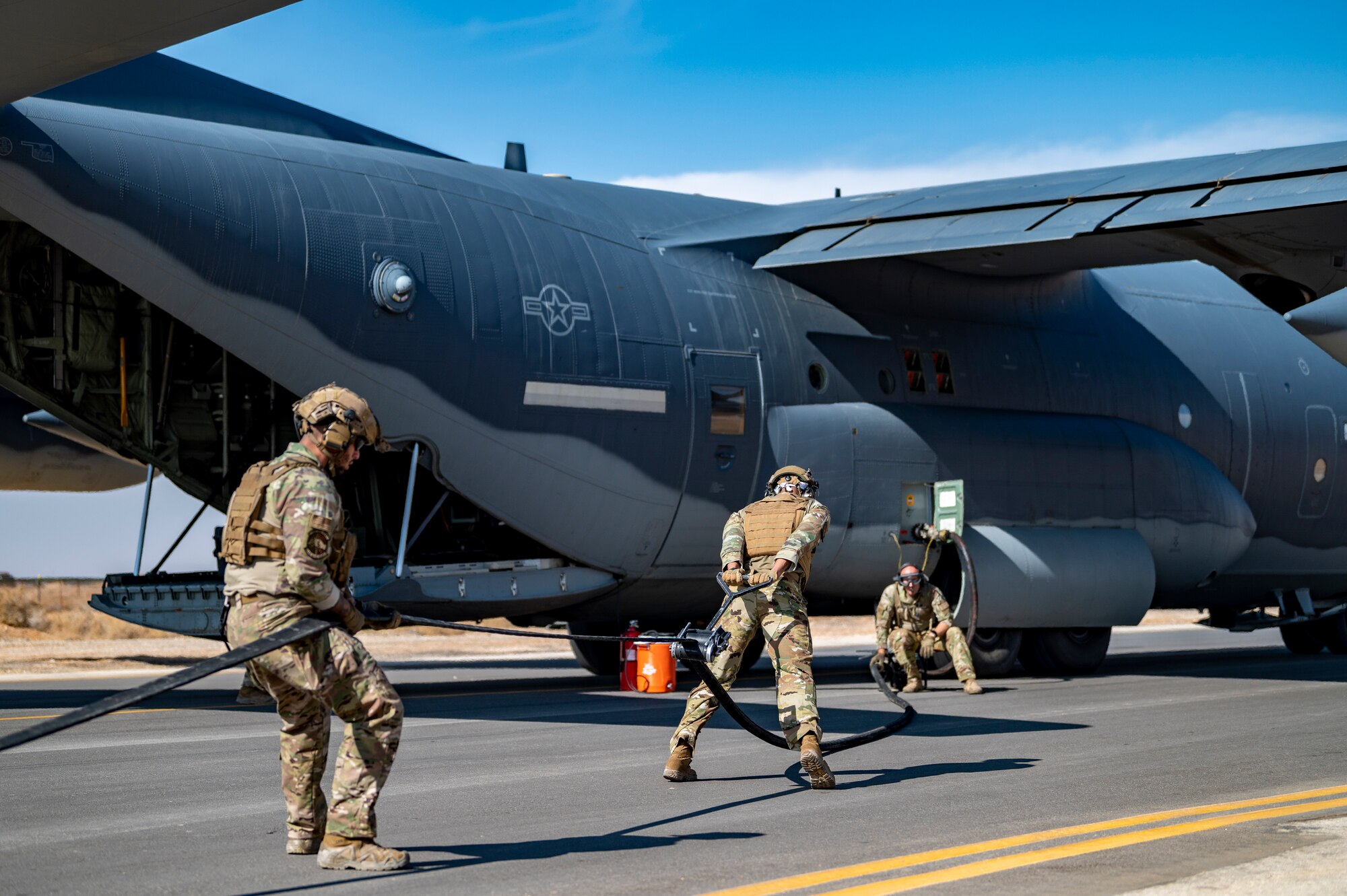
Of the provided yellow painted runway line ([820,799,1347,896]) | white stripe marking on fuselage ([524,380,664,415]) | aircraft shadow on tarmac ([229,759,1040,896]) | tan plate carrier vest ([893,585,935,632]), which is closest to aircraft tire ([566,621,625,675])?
tan plate carrier vest ([893,585,935,632])

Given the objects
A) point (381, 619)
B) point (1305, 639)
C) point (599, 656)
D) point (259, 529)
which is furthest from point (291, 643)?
point (1305, 639)

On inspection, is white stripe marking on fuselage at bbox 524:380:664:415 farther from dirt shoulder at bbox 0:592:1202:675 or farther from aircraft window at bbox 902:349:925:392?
dirt shoulder at bbox 0:592:1202:675

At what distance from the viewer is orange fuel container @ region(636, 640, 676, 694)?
1549 centimetres

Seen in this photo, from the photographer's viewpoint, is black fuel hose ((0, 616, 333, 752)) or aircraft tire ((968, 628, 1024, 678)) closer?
black fuel hose ((0, 616, 333, 752))

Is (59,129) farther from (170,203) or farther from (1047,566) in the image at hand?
(1047,566)

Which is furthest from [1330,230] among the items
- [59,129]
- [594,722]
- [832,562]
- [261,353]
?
[59,129]

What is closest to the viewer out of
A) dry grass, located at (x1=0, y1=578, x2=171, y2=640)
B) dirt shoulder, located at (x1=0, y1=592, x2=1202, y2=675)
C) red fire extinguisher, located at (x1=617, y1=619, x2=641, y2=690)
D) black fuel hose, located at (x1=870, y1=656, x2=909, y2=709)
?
black fuel hose, located at (x1=870, y1=656, x2=909, y2=709)

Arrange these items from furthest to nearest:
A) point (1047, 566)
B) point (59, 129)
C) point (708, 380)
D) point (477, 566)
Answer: point (1047, 566) → point (708, 380) → point (477, 566) → point (59, 129)

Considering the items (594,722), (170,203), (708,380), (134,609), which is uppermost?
(170,203)

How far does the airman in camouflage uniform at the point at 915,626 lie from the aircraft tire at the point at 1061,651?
1.97 metres

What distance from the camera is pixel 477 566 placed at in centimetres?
1403

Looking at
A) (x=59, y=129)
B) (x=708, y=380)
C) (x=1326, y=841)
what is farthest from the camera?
(x=708, y=380)

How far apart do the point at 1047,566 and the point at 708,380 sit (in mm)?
4810

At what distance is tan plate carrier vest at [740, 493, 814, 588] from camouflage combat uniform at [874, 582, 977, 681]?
688 cm
